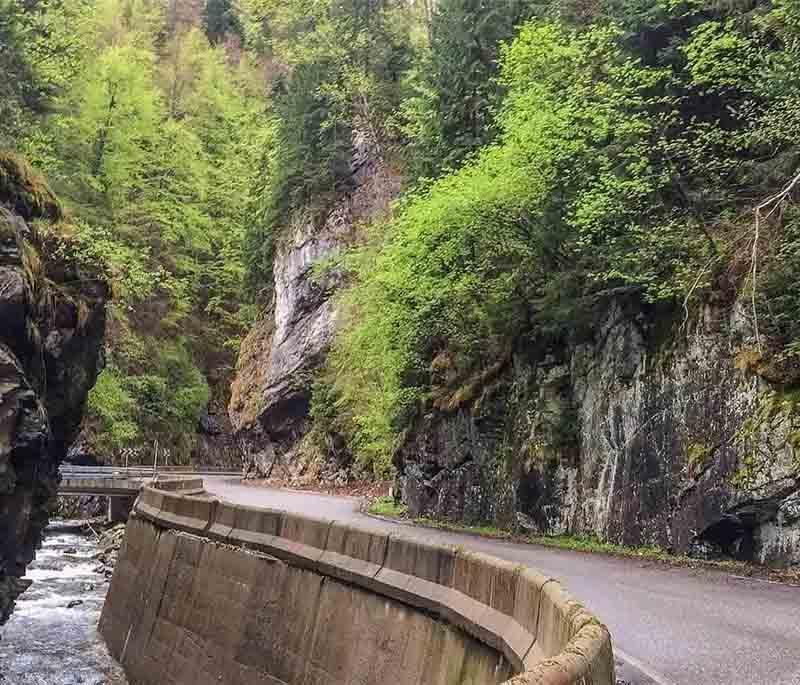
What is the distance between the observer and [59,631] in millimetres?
17531

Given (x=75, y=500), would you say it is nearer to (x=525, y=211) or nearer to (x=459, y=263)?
(x=459, y=263)

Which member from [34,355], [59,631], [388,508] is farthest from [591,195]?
[59,631]

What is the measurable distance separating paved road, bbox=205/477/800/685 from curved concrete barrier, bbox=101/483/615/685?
0.93 metres

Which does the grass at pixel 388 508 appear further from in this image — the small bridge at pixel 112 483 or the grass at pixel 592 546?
the small bridge at pixel 112 483

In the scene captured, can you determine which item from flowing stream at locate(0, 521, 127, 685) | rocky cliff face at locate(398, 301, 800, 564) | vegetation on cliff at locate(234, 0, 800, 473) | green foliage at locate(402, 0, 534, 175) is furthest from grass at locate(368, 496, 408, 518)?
green foliage at locate(402, 0, 534, 175)

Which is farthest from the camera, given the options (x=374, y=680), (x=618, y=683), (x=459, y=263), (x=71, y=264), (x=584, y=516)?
(x=71, y=264)

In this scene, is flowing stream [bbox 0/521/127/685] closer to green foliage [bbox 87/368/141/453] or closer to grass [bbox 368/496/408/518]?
grass [bbox 368/496/408/518]

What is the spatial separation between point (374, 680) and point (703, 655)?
3034 mm

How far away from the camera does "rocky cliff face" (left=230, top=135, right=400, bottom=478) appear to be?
3741 cm

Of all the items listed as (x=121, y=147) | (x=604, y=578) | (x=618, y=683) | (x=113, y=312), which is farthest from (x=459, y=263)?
(x=121, y=147)

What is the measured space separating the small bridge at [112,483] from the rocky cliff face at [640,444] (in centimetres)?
1245

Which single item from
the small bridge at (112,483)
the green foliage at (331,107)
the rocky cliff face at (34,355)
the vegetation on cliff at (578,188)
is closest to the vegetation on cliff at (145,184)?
the rocky cliff face at (34,355)

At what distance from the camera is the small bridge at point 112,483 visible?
28981 millimetres

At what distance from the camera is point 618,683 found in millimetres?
5547
